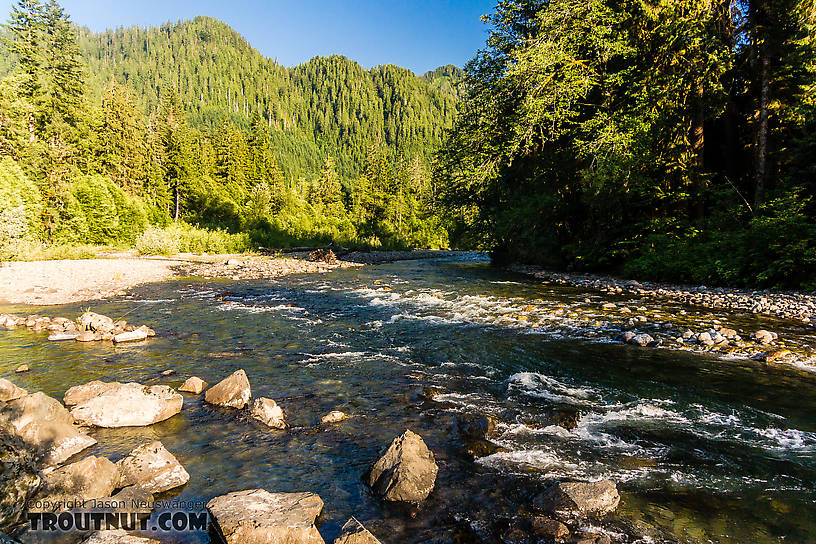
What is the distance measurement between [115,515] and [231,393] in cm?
285

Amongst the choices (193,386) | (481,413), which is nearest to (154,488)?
(193,386)

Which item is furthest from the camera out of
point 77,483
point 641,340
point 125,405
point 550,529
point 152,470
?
point 641,340

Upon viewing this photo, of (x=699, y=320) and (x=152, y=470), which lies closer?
(x=152, y=470)

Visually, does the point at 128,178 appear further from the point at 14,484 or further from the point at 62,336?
the point at 14,484

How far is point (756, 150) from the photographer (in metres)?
17.5

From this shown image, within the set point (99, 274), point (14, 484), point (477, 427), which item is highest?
point (14, 484)

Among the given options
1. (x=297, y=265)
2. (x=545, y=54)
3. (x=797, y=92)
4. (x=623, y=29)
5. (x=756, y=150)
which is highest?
(x=623, y=29)

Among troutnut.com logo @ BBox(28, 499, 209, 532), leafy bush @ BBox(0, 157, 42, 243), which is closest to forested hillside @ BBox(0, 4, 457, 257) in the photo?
leafy bush @ BBox(0, 157, 42, 243)

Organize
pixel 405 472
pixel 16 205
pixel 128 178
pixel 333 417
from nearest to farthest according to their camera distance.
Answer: pixel 405 472 < pixel 333 417 < pixel 16 205 < pixel 128 178

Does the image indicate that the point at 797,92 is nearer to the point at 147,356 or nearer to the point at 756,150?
the point at 756,150

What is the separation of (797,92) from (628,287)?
404 inches

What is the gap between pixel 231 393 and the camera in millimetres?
6719

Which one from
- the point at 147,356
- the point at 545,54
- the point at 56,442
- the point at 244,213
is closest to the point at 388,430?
the point at 56,442

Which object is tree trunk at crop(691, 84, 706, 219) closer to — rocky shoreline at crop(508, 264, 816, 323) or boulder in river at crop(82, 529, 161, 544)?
rocky shoreline at crop(508, 264, 816, 323)
